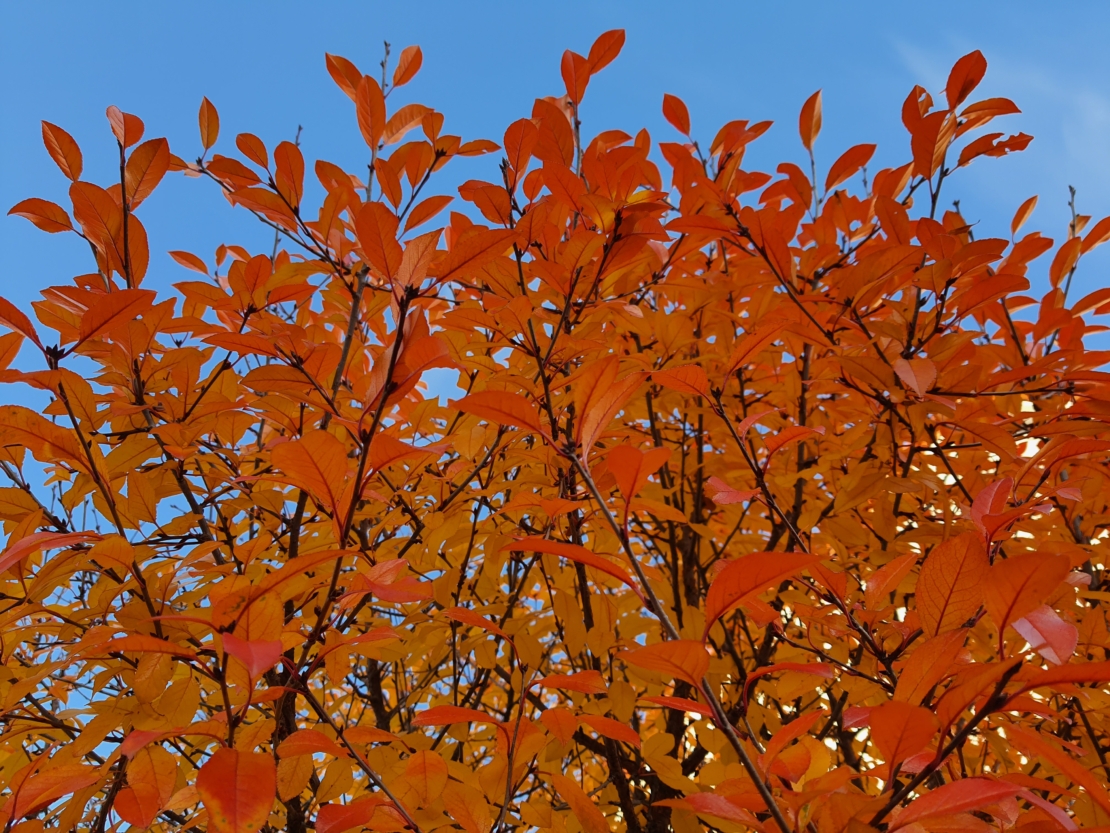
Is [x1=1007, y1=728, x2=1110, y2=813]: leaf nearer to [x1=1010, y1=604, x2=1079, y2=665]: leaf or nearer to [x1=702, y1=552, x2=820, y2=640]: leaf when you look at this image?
Result: [x1=1010, y1=604, x2=1079, y2=665]: leaf

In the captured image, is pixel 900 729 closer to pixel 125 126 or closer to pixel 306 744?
pixel 306 744

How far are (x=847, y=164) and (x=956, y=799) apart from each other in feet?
5.48

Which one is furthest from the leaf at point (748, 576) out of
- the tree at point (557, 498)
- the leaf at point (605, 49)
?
the leaf at point (605, 49)

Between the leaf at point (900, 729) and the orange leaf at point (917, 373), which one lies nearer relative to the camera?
the leaf at point (900, 729)

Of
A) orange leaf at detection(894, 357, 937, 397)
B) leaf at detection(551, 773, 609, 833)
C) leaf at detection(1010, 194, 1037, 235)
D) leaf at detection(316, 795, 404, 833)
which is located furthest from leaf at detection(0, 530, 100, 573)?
leaf at detection(1010, 194, 1037, 235)

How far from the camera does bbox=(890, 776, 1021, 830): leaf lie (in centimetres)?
64

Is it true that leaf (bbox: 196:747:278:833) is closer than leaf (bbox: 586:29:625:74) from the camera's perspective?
Yes

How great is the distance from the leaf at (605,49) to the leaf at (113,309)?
1.19 meters

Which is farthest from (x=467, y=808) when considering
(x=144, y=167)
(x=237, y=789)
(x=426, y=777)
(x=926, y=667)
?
(x=144, y=167)

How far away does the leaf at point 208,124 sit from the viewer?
169 centimetres

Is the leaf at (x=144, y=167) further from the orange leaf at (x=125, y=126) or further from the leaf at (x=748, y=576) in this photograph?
the leaf at (x=748, y=576)

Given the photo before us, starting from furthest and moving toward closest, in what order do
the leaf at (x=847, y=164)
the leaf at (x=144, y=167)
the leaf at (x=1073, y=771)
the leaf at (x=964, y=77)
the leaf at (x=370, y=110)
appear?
the leaf at (x=847, y=164), the leaf at (x=370, y=110), the leaf at (x=964, y=77), the leaf at (x=144, y=167), the leaf at (x=1073, y=771)

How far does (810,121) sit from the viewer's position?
212 cm

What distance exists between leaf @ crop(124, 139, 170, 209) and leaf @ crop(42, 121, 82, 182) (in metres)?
0.15
